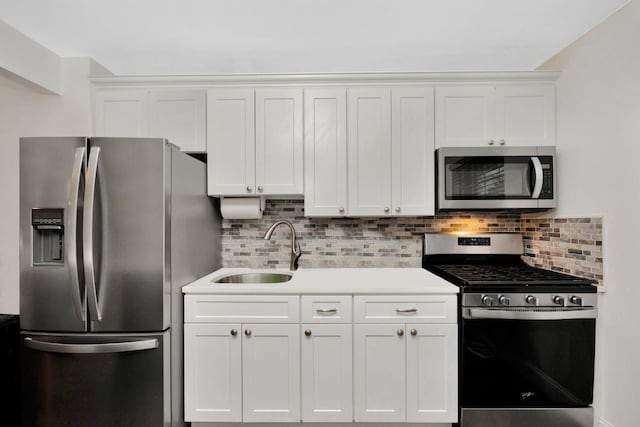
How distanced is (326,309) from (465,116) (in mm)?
1623

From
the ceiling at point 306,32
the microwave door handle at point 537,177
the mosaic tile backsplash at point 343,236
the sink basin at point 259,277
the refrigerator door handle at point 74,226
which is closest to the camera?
the refrigerator door handle at point 74,226

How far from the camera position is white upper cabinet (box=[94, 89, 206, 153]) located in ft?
7.69

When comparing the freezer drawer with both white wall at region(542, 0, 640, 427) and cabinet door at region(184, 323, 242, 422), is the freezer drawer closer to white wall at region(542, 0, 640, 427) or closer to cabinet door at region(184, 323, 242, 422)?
cabinet door at region(184, 323, 242, 422)

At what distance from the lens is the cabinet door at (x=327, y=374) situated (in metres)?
1.91

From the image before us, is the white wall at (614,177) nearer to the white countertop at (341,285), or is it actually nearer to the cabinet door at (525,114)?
the cabinet door at (525,114)

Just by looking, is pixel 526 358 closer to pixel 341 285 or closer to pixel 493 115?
pixel 341 285

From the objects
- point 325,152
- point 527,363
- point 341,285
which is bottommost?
point 527,363

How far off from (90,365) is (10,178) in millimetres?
1582

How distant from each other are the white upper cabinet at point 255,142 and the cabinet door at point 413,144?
2.22 feet

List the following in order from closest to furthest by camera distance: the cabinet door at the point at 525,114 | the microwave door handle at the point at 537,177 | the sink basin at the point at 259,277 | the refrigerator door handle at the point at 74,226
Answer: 1. the refrigerator door handle at the point at 74,226
2. the microwave door handle at the point at 537,177
3. the cabinet door at the point at 525,114
4. the sink basin at the point at 259,277

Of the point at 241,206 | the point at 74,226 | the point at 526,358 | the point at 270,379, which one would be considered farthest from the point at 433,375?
the point at 74,226

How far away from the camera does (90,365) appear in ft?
5.59

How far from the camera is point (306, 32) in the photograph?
81.5 inches

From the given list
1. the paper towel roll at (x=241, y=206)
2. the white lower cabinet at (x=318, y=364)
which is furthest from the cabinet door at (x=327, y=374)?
the paper towel roll at (x=241, y=206)
